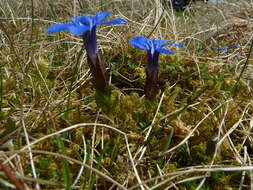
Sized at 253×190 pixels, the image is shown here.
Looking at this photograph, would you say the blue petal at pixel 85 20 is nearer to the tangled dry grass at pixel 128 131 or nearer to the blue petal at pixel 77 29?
the blue petal at pixel 77 29

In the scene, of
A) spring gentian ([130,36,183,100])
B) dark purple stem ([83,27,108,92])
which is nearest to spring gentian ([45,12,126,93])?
dark purple stem ([83,27,108,92])

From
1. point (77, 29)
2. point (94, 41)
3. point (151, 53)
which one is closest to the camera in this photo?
point (77, 29)

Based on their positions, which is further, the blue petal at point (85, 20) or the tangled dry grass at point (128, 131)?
the blue petal at point (85, 20)

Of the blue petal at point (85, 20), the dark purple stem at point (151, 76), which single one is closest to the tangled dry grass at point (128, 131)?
the dark purple stem at point (151, 76)

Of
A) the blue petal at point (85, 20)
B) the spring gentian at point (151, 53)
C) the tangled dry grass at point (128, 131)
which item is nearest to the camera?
the tangled dry grass at point (128, 131)

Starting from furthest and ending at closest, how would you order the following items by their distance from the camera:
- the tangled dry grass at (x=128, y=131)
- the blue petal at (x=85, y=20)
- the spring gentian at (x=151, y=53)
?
the spring gentian at (x=151, y=53)
the blue petal at (x=85, y=20)
the tangled dry grass at (x=128, y=131)

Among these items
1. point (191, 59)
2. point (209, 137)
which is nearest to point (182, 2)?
point (191, 59)

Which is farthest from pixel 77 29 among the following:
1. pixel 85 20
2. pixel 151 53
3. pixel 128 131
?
pixel 128 131

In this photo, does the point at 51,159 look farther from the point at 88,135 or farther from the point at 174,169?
the point at 174,169

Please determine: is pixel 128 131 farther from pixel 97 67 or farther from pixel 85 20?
pixel 85 20
